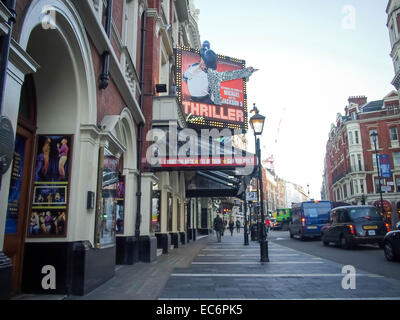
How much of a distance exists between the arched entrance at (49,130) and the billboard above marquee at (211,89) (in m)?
12.4

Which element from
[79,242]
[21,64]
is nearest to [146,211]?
[79,242]

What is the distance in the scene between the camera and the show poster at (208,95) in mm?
18547

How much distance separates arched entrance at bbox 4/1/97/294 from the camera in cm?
526

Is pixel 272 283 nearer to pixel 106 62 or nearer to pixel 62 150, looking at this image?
pixel 62 150

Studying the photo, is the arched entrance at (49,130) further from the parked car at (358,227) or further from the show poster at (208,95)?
the parked car at (358,227)

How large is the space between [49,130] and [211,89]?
49.0 feet

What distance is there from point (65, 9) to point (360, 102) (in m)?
54.5

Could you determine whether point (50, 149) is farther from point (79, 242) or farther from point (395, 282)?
point (395, 282)

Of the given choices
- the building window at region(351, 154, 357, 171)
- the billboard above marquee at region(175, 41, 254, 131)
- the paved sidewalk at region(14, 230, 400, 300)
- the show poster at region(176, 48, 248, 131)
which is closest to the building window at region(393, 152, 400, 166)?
the building window at region(351, 154, 357, 171)

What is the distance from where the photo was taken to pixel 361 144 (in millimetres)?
47750

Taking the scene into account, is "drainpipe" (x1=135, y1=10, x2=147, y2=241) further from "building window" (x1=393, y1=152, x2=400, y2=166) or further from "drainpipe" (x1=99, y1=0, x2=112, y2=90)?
"building window" (x1=393, y1=152, x2=400, y2=166)

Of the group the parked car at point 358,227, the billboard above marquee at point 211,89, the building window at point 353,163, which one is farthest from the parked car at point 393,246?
the building window at point 353,163

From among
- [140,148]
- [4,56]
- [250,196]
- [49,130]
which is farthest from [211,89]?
[4,56]

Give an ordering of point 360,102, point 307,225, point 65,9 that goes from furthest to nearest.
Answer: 1. point 360,102
2. point 307,225
3. point 65,9
